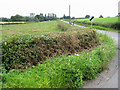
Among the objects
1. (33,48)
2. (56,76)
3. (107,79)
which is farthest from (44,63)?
(107,79)

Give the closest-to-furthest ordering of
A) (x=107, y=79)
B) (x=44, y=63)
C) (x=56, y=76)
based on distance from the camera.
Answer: (x=56, y=76)
(x=107, y=79)
(x=44, y=63)

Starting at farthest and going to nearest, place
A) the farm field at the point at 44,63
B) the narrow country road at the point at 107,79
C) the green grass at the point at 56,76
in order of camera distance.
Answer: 1. the narrow country road at the point at 107,79
2. the farm field at the point at 44,63
3. the green grass at the point at 56,76

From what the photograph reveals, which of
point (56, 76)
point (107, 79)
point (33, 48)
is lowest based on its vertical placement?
point (107, 79)

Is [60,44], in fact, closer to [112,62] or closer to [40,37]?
[40,37]

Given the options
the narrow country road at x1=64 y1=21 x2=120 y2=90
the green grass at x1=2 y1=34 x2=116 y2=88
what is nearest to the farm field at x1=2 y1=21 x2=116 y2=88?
the green grass at x1=2 y1=34 x2=116 y2=88

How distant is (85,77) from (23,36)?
8.62ft

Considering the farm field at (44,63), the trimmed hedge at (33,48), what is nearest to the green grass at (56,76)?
the farm field at (44,63)

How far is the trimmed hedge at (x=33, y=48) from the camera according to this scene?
383 centimetres

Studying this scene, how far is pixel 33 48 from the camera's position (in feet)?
14.3

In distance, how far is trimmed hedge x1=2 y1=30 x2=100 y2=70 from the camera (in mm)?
3828

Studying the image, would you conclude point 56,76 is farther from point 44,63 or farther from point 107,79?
point 107,79

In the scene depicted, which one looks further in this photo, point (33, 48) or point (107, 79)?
point (33, 48)

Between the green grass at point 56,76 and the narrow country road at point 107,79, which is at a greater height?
the green grass at point 56,76

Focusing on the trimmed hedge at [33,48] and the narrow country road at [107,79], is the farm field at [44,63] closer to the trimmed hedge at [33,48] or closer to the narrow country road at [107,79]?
the trimmed hedge at [33,48]
